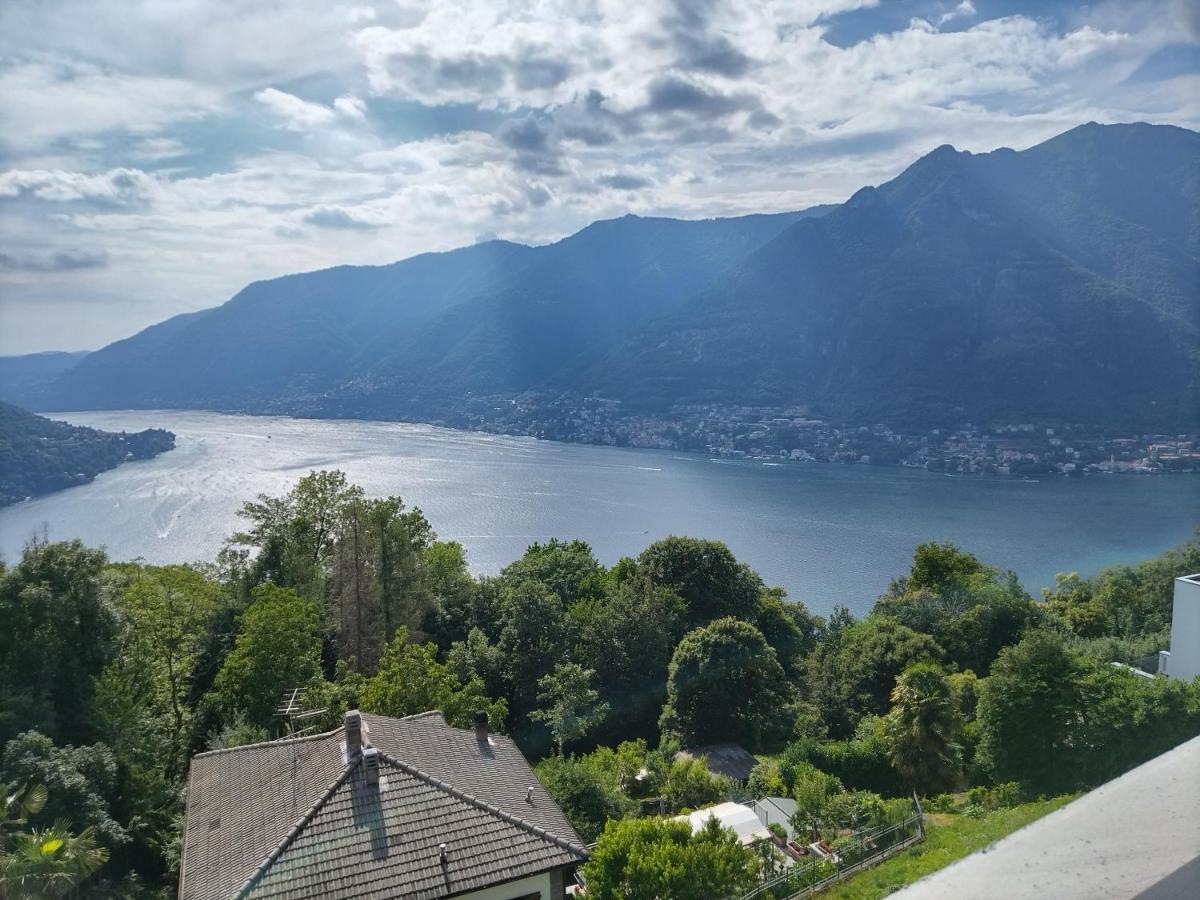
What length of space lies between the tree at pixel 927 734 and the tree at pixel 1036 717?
35.5 inches

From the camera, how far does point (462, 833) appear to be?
5.98 m

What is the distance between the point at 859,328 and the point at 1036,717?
90.3 metres

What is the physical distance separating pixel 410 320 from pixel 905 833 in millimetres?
137706

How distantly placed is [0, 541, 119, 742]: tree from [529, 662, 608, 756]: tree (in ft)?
24.5

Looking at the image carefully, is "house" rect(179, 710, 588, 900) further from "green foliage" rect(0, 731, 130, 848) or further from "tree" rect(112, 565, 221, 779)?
"tree" rect(112, 565, 221, 779)

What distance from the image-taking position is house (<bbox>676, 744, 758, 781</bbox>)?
44.6 feet

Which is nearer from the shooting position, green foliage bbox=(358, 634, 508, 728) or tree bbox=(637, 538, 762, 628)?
green foliage bbox=(358, 634, 508, 728)

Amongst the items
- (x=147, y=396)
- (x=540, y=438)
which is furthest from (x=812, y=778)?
(x=147, y=396)

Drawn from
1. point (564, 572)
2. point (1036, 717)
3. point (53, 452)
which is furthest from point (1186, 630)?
point (53, 452)

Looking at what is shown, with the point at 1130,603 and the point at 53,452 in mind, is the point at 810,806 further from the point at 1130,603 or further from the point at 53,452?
the point at 53,452

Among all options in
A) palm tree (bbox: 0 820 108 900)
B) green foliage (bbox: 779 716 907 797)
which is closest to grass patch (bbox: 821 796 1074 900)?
green foliage (bbox: 779 716 907 797)

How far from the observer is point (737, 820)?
29.7ft

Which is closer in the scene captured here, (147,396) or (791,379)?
(791,379)

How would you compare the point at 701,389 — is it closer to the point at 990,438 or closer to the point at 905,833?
the point at 990,438
